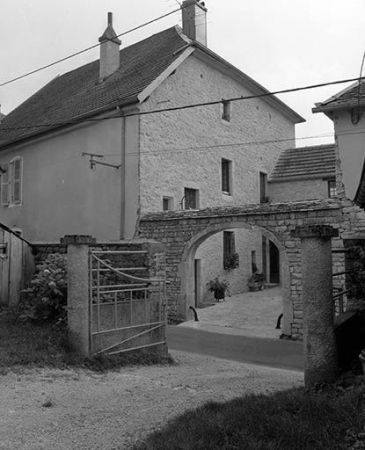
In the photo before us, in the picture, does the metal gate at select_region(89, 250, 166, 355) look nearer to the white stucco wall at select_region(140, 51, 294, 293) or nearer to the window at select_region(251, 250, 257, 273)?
the white stucco wall at select_region(140, 51, 294, 293)

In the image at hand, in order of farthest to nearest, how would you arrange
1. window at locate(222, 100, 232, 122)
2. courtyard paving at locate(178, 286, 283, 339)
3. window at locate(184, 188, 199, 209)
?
window at locate(222, 100, 232, 122) < window at locate(184, 188, 199, 209) < courtyard paving at locate(178, 286, 283, 339)

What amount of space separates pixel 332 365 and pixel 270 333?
312 inches

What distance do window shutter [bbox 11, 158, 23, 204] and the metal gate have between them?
1192 centimetres

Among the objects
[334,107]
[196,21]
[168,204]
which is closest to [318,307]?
[334,107]

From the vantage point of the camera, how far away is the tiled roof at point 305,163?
1975 centimetres

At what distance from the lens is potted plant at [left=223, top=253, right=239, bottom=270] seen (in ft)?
58.6

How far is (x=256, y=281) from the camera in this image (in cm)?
1894

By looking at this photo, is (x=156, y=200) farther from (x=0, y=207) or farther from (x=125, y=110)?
(x=0, y=207)

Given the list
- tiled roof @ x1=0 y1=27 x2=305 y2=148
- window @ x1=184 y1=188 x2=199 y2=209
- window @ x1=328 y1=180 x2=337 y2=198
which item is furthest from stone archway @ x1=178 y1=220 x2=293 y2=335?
window @ x1=328 y1=180 x2=337 y2=198

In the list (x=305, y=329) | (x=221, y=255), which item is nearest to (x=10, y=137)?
(x=221, y=255)

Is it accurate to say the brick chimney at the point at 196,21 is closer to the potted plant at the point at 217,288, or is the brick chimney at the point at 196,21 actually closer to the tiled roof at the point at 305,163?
the tiled roof at the point at 305,163

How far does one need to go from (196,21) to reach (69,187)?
813 centimetres

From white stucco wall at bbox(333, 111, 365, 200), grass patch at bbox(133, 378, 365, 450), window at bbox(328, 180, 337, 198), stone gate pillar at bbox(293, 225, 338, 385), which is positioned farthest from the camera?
window at bbox(328, 180, 337, 198)

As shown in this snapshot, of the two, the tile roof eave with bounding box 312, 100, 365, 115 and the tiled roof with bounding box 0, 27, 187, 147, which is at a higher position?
the tiled roof with bounding box 0, 27, 187, 147
